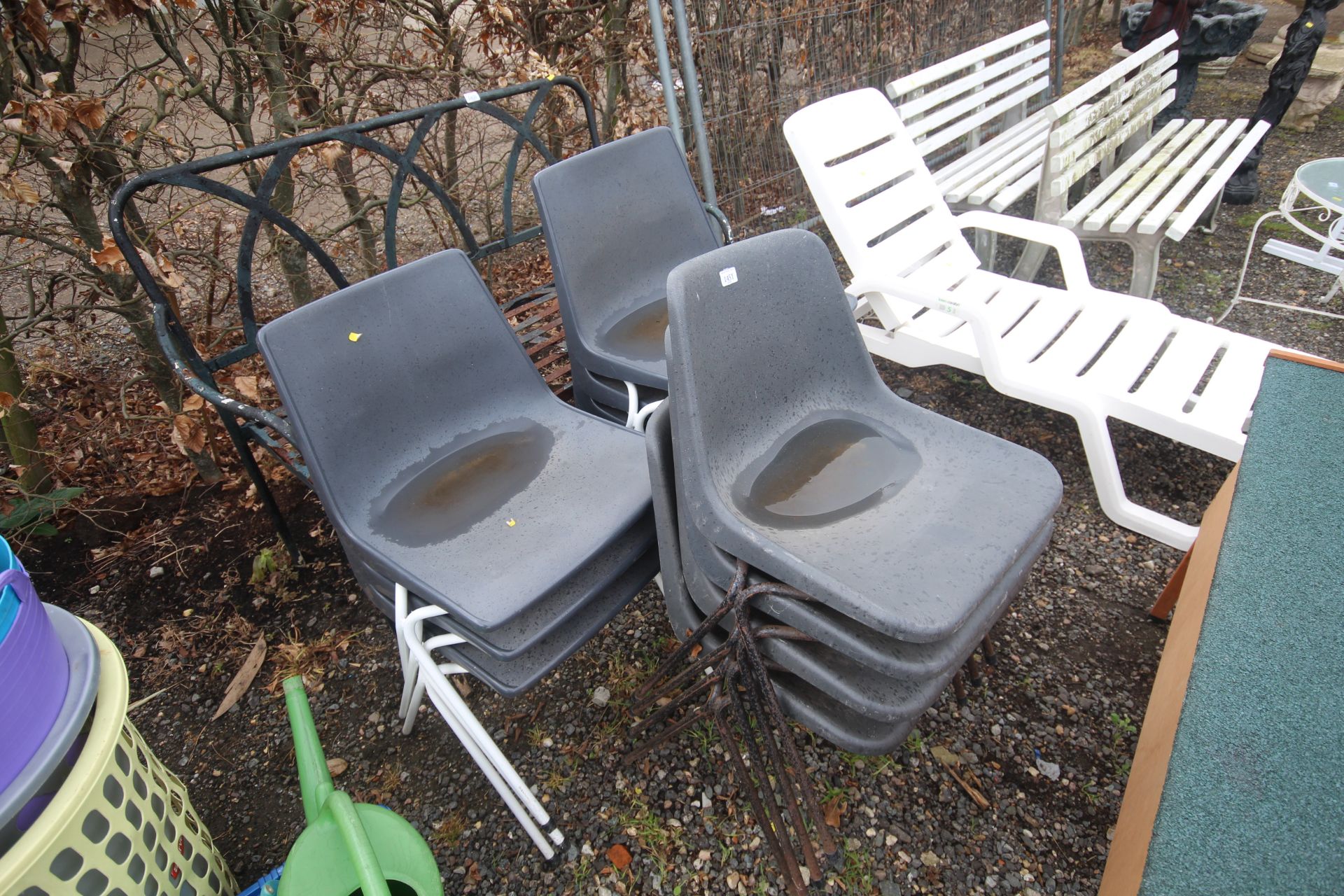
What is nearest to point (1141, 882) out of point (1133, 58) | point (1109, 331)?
point (1109, 331)

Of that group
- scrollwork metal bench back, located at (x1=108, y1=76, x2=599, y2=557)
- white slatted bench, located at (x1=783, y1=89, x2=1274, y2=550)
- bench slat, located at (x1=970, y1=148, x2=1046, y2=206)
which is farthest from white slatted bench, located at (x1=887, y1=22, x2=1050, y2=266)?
scrollwork metal bench back, located at (x1=108, y1=76, x2=599, y2=557)

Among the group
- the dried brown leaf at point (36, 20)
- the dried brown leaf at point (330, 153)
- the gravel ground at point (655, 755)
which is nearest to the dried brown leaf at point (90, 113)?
the dried brown leaf at point (36, 20)

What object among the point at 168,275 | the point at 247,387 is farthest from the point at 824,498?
the point at 168,275

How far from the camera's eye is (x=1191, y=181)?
126 inches

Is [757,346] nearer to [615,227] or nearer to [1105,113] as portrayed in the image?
[615,227]

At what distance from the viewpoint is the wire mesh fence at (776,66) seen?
352cm

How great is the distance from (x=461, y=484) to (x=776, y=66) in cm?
319

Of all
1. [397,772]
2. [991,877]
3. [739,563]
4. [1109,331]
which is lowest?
[991,877]

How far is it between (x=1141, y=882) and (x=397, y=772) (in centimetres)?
163

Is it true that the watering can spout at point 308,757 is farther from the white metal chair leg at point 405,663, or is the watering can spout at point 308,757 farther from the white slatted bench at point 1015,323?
the white slatted bench at point 1015,323

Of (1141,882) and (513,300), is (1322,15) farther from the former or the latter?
(1141,882)

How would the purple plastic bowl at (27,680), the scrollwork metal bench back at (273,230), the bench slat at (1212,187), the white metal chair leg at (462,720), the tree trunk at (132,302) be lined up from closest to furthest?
the purple plastic bowl at (27,680)
the white metal chair leg at (462,720)
the scrollwork metal bench back at (273,230)
the tree trunk at (132,302)
the bench slat at (1212,187)

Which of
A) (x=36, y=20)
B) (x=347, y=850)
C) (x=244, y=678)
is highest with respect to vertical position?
(x=36, y=20)

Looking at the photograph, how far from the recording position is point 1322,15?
13.2 ft
